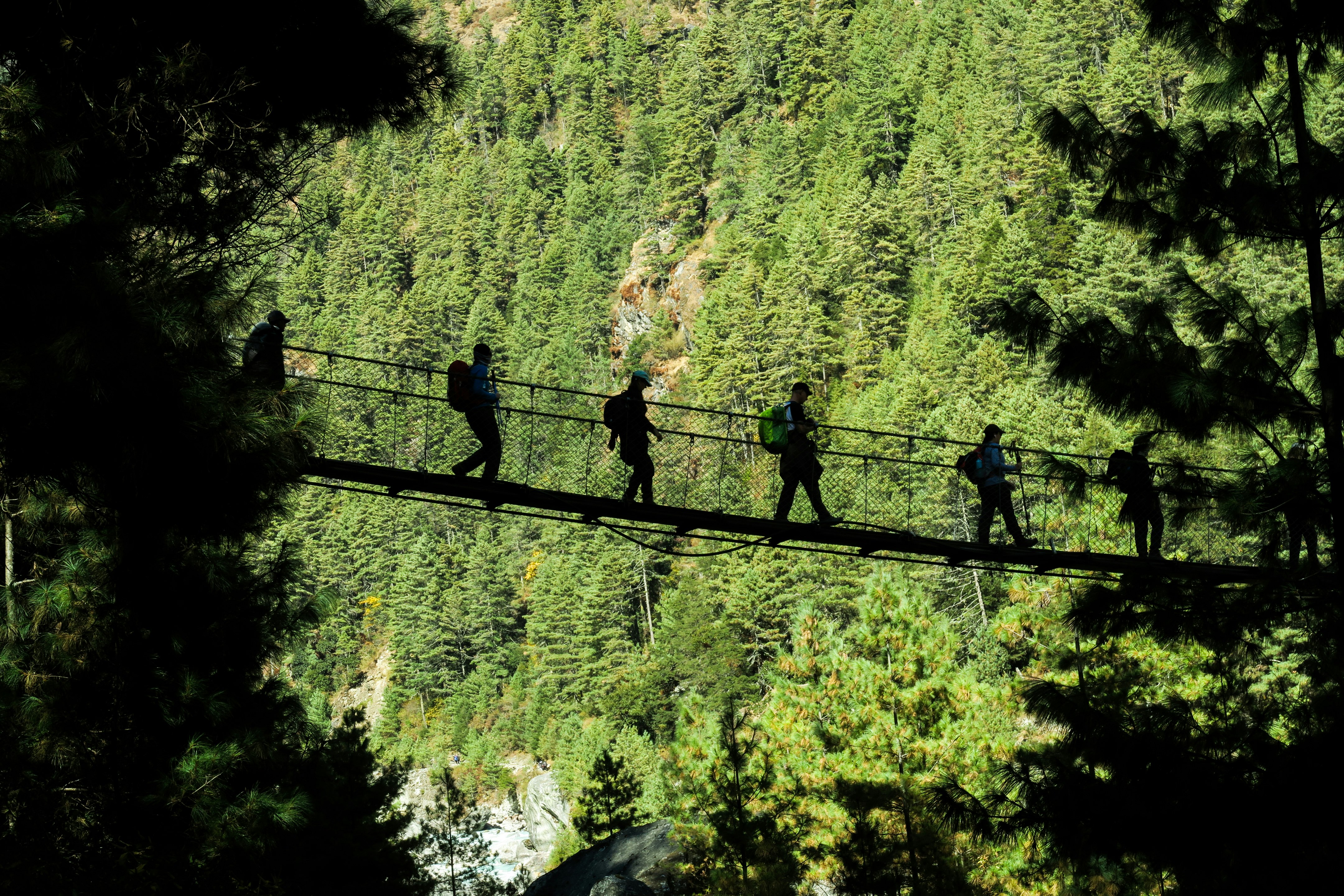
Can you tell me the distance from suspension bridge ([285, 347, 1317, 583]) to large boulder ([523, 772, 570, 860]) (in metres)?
8.42

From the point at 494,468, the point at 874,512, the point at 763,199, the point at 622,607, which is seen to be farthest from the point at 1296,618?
the point at 763,199

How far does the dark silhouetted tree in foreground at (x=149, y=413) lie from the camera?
4.77 m

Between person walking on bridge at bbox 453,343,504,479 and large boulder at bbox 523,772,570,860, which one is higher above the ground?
person walking on bridge at bbox 453,343,504,479

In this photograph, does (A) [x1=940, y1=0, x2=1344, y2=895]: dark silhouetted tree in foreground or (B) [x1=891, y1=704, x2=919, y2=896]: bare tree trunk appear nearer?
(A) [x1=940, y1=0, x2=1344, y2=895]: dark silhouetted tree in foreground

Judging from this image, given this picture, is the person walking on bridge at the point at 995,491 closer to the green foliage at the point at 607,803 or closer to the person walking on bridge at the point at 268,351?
the person walking on bridge at the point at 268,351

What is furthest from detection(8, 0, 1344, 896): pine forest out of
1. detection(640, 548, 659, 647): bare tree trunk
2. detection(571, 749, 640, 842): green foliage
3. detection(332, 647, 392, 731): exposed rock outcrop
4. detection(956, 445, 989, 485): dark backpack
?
detection(332, 647, 392, 731): exposed rock outcrop

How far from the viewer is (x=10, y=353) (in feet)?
15.0

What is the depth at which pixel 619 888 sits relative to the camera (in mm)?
14977

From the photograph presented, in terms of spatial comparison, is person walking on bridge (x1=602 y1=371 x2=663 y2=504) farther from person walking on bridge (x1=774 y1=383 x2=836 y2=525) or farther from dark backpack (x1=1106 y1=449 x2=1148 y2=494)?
dark backpack (x1=1106 y1=449 x2=1148 y2=494)

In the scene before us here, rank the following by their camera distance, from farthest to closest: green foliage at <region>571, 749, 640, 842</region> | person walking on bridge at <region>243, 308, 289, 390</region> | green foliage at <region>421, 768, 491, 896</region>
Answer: green foliage at <region>571, 749, 640, 842</region> → green foliage at <region>421, 768, 491, 896</region> → person walking on bridge at <region>243, 308, 289, 390</region>

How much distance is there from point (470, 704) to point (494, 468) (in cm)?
4505

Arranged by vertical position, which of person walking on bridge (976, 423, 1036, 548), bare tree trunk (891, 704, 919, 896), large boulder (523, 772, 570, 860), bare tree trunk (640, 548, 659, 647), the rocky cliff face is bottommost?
large boulder (523, 772, 570, 860)

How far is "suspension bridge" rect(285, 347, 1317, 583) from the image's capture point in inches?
251

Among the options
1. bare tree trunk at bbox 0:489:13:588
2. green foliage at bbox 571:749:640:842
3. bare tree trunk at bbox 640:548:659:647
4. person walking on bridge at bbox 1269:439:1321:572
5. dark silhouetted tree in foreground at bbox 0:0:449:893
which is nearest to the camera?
dark silhouetted tree in foreground at bbox 0:0:449:893
